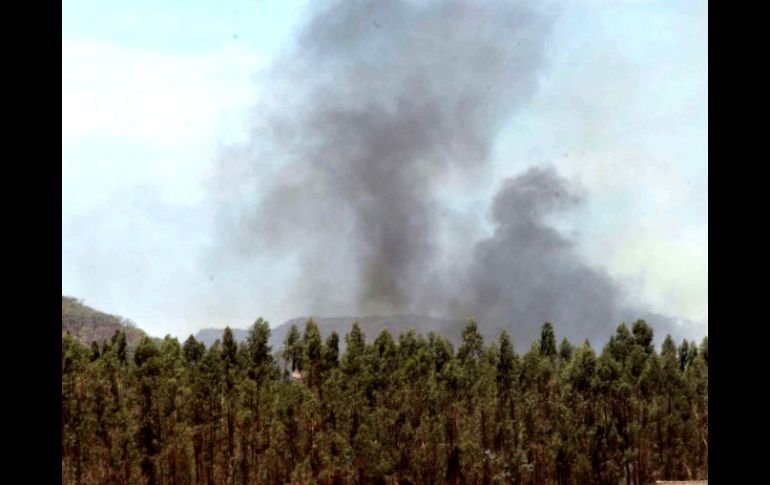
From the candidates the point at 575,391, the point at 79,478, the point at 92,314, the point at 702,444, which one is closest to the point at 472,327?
the point at 575,391

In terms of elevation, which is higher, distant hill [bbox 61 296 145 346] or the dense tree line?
distant hill [bbox 61 296 145 346]

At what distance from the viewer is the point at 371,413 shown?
42.7 ft

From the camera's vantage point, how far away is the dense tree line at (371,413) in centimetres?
1280

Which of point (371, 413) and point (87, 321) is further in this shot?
point (87, 321)

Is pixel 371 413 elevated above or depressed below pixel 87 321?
below

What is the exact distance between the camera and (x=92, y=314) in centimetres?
4472

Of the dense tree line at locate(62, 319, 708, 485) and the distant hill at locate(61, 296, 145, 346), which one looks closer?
the dense tree line at locate(62, 319, 708, 485)

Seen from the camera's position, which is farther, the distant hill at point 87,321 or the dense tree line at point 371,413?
the distant hill at point 87,321

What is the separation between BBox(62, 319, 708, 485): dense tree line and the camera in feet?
42.0
